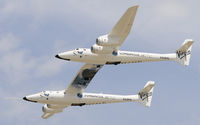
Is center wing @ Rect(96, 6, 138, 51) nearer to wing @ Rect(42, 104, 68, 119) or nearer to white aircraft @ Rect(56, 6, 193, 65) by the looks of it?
white aircraft @ Rect(56, 6, 193, 65)

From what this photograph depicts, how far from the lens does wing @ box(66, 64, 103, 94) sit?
108812 millimetres

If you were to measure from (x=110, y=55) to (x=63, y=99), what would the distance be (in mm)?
12094

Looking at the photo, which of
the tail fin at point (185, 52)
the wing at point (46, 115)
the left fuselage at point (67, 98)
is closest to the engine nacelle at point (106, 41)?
the left fuselage at point (67, 98)

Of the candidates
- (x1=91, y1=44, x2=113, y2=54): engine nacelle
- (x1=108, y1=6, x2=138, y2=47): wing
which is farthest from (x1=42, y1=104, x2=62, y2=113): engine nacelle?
(x1=108, y1=6, x2=138, y2=47): wing

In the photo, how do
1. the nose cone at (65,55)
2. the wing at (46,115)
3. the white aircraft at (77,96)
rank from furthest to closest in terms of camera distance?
the wing at (46,115)
the white aircraft at (77,96)
the nose cone at (65,55)

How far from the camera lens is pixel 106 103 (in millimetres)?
112562

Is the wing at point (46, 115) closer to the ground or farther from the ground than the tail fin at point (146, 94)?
closer to the ground

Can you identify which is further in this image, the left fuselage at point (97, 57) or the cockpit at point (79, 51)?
the cockpit at point (79, 51)

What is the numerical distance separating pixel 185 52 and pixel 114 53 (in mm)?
13014

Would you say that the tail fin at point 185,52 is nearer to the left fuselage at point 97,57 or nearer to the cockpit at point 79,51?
the left fuselage at point 97,57

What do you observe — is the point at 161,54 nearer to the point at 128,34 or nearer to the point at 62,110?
the point at 128,34

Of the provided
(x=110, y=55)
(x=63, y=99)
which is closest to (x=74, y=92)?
(x=63, y=99)

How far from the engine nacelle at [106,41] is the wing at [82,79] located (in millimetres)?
8706

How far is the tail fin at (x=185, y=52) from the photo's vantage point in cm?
10994
